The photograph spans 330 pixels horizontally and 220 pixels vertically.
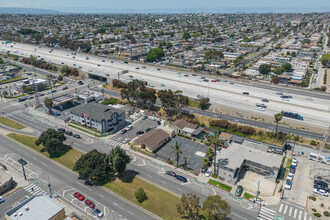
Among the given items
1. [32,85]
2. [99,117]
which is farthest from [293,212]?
[32,85]

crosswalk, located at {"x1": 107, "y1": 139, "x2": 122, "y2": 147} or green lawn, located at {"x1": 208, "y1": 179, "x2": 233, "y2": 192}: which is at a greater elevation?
green lawn, located at {"x1": 208, "y1": 179, "x2": 233, "y2": 192}

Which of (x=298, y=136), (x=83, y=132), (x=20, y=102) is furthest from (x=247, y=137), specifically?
(x=20, y=102)

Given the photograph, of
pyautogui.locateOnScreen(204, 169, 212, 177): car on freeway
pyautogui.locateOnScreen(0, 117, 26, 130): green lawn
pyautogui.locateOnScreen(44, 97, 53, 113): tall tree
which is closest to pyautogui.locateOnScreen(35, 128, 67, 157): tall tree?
pyautogui.locateOnScreen(0, 117, 26, 130): green lawn

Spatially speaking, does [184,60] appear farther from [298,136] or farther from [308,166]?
[308,166]

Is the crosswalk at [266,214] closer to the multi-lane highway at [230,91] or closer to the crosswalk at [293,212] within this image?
the crosswalk at [293,212]

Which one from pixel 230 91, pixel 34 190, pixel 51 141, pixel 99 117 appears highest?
pixel 230 91

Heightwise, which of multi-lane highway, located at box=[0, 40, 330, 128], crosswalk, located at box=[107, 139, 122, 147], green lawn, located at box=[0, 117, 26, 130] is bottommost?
green lawn, located at box=[0, 117, 26, 130]

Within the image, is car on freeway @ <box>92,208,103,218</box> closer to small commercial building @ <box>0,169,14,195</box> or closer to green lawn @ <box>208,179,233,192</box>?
small commercial building @ <box>0,169,14,195</box>

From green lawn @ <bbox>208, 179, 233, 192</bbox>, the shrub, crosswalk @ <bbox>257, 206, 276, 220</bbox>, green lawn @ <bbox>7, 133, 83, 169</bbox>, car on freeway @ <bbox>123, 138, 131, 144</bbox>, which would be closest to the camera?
crosswalk @ <bbox>257, 206, 276, 220</bbox>

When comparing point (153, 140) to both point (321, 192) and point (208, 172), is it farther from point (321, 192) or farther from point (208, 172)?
point (321, 192)
